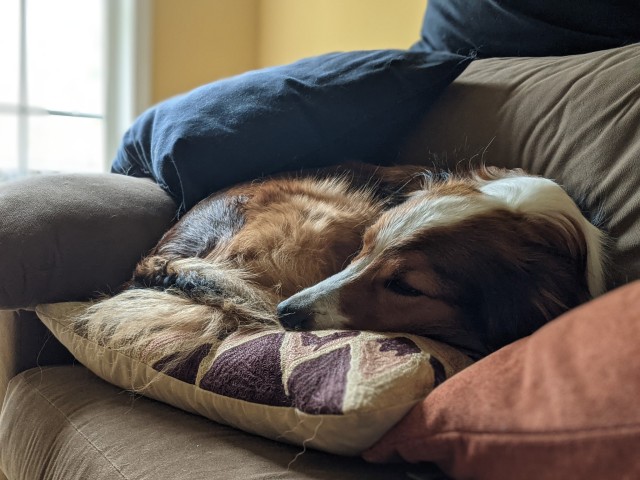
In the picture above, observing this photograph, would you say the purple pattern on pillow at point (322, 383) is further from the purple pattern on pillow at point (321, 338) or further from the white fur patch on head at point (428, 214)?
the white fur patch on head at point (428, 214)

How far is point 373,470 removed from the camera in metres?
0.76

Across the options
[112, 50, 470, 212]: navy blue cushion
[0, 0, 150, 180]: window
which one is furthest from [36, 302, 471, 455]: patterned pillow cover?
[0, 0, 150, 180]: window

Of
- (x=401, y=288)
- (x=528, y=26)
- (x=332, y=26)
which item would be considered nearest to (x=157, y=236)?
(x=401, y=288)

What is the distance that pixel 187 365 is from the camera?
939mm

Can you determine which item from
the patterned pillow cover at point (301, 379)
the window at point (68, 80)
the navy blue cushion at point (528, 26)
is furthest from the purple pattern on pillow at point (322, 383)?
the window at point (68, 80)

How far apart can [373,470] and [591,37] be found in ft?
3.32

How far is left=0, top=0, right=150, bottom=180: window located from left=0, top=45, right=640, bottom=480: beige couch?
1350 millimetres

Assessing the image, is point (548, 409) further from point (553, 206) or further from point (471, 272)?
point (553, 206)

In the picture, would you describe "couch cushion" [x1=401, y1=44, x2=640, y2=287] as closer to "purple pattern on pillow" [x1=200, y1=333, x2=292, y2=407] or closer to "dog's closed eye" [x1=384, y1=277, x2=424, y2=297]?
"dog's closed eye" [x1=384, y1=277, x2=424, y2=297]

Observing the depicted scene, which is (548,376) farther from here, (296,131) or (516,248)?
(296,131)

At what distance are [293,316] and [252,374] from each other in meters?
0.20

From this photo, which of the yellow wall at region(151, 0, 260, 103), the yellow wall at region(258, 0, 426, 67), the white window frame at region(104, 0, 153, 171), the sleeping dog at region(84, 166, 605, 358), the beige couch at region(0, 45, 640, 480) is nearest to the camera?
the beige couch at region(0, 45, 640, 480)

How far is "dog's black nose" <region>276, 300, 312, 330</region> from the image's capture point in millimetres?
1032

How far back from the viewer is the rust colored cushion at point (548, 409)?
1.75ft
